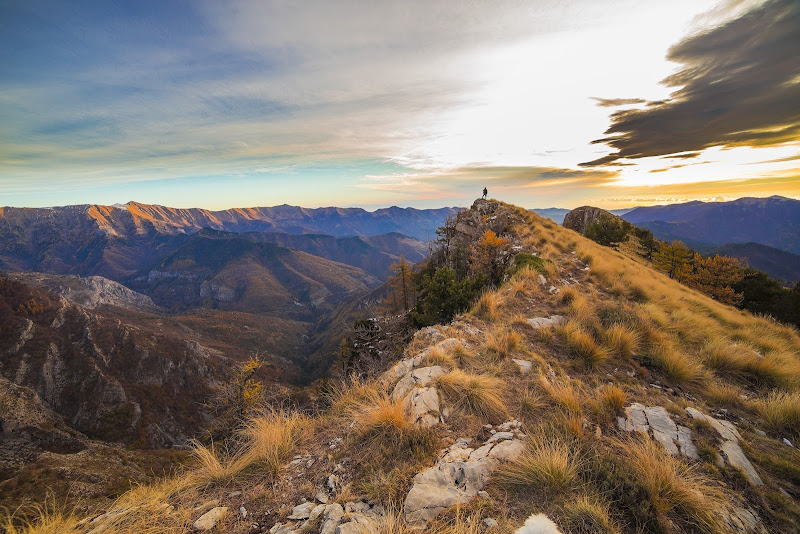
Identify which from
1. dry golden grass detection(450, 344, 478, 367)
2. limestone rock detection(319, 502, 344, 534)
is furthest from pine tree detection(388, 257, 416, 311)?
limestone rock detection(319, 502, 344, 534)

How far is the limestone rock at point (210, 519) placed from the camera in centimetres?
327

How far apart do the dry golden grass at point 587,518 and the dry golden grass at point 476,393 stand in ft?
5.92

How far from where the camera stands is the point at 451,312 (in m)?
17.0

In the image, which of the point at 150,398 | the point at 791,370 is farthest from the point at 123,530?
the point at 150,398

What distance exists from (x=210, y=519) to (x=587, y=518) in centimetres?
410

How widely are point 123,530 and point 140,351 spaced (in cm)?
14994

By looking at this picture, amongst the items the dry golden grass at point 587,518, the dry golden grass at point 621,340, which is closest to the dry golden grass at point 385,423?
the dry golden grass at point 587,518

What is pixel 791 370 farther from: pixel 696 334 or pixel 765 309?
pixel 765 309

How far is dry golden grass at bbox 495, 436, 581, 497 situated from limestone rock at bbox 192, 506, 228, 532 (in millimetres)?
3286

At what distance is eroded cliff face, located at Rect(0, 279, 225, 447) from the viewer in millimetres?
91125

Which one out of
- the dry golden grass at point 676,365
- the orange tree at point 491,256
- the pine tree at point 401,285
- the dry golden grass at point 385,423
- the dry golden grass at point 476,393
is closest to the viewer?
the dry golden grass at point 385,423

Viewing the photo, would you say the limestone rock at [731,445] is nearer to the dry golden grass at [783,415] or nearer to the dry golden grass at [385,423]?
the dry golden grass at [783,415]

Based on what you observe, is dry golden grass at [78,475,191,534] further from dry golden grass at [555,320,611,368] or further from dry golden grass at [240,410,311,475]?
dry golden grass at [555,320,611,368]

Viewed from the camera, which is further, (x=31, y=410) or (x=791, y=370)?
(x=31, y=410)
